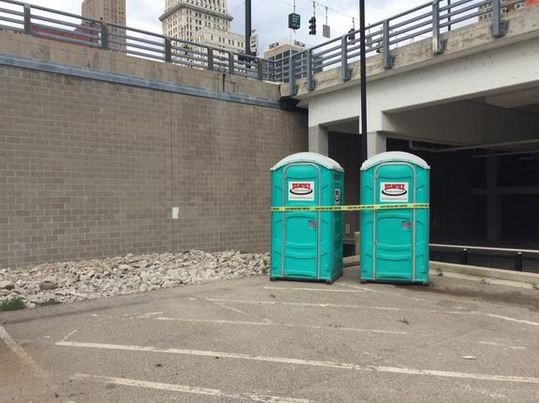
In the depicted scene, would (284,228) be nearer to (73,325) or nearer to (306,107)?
(73,325)

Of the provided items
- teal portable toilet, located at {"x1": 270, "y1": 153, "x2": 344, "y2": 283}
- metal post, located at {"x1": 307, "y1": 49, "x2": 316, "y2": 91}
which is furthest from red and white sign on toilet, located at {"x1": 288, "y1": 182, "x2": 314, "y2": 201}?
metal post, located at {"x1": 307, "y1": 49, "x2": 316, "y2": 91}

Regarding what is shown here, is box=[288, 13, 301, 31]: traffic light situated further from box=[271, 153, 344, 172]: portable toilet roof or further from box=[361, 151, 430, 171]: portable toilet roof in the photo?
box=[361, 151, 430, 171]: portable toilet roof

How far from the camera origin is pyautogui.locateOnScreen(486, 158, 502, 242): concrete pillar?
85.4 feet

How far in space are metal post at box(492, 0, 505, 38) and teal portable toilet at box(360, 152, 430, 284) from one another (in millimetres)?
4005

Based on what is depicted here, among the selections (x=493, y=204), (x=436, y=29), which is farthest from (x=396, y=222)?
(x=493, y=204)

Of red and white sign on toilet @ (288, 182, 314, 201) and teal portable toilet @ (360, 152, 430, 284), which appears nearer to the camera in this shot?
teal portable toilet @ (360, 152, 430, 284)

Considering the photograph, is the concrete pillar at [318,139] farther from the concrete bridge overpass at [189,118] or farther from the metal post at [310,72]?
the metal post at [310,72]

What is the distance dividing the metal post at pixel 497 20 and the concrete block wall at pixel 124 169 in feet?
24.4

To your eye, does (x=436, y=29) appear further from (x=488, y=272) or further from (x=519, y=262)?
(x=488, y=272)

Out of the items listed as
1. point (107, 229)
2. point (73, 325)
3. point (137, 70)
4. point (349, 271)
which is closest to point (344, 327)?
point (73, 325)

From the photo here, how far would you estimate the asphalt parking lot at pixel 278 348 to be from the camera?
4539 millimetres

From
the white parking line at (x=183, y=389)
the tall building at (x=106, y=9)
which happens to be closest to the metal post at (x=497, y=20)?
the white parking line at (x=183, y=389)

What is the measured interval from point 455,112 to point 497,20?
632 cm

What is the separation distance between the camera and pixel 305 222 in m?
9.88
